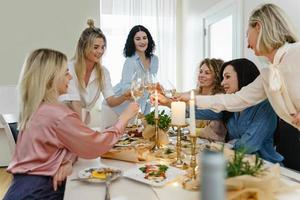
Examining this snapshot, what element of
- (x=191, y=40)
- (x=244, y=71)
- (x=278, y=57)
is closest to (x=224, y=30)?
(x=191, y=40)

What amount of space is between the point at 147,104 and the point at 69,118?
1.39 meters

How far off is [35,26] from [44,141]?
3432 mm

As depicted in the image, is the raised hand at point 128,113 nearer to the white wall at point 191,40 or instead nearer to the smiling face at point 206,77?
the smiling face at point 206,77

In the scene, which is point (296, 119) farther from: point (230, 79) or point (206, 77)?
point (206, 77)

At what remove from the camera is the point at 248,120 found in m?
1.69

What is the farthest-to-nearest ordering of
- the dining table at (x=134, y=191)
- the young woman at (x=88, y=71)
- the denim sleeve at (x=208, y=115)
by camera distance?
the young woman at (x=88, y=71) < the denim sleeve at (x=208, y=115) < the dining table at (x=134, y=191)

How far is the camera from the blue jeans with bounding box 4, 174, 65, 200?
1248 mm

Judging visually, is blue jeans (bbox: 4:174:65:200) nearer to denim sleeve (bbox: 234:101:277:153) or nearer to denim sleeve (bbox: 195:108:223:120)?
denim sleeve (bbox: 234:101:277:153)

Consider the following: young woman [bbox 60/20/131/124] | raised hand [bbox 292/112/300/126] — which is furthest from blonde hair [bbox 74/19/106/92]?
raised hand [bbox 292/112/300/126]

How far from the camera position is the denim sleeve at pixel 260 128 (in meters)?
1.55

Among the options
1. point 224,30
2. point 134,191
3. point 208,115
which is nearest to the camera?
point 134,191

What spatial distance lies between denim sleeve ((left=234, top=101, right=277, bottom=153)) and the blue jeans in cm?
86

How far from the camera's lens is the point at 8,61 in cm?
429

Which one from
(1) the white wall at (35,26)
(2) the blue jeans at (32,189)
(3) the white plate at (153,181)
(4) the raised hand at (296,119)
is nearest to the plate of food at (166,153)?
(3) the white plate at (153,181)
